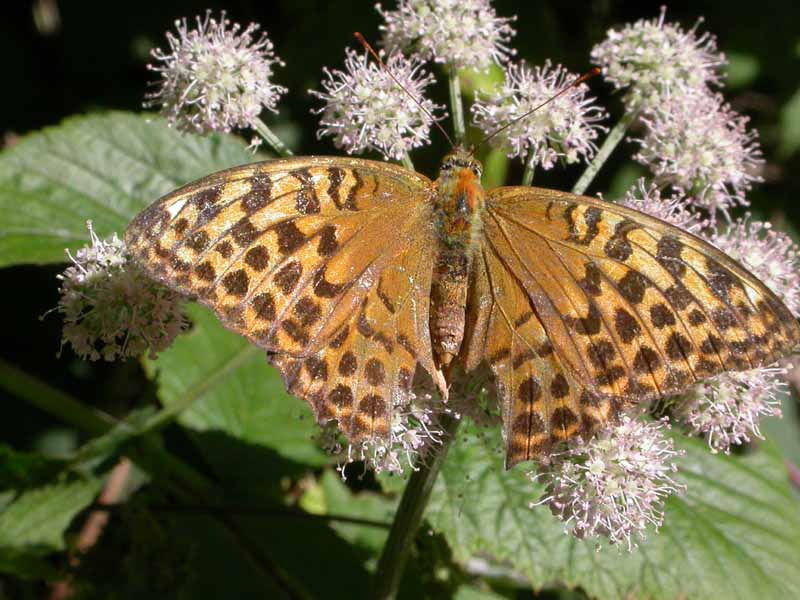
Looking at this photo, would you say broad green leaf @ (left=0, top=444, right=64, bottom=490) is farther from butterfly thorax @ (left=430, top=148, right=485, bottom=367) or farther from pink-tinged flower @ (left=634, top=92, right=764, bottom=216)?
pink-tinged flower @ (left=634, top=92, right=764, bottom=216)

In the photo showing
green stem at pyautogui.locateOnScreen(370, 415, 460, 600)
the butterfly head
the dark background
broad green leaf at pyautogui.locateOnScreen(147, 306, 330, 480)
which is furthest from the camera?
the dark background

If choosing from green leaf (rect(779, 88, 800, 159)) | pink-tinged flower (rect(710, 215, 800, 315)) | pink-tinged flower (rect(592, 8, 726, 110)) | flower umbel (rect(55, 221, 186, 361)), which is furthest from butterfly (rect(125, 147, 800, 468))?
green leaf (rect(779, 88, 800, 159))

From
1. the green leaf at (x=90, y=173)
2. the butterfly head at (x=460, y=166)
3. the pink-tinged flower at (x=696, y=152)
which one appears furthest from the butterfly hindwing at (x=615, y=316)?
the green leaf at (x=90, y=173)

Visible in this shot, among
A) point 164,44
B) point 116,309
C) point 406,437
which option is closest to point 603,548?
point 406,437

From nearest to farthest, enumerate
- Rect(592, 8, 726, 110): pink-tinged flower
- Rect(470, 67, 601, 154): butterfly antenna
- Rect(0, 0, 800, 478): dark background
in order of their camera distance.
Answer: Rect(470, 67, 601, 154): butterfly antenna → Rect(592, 8, 726, 110): pink-tinged flower → Rect(0, 0, 800, 478): dark background

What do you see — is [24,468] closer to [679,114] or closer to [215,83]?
[215,83]

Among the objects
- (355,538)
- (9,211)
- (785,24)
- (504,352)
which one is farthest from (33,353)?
(785,24)

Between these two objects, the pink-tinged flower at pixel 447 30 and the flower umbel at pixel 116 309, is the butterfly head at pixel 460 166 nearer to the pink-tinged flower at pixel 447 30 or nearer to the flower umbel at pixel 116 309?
the pink-tinged flower at pixel 447 30
